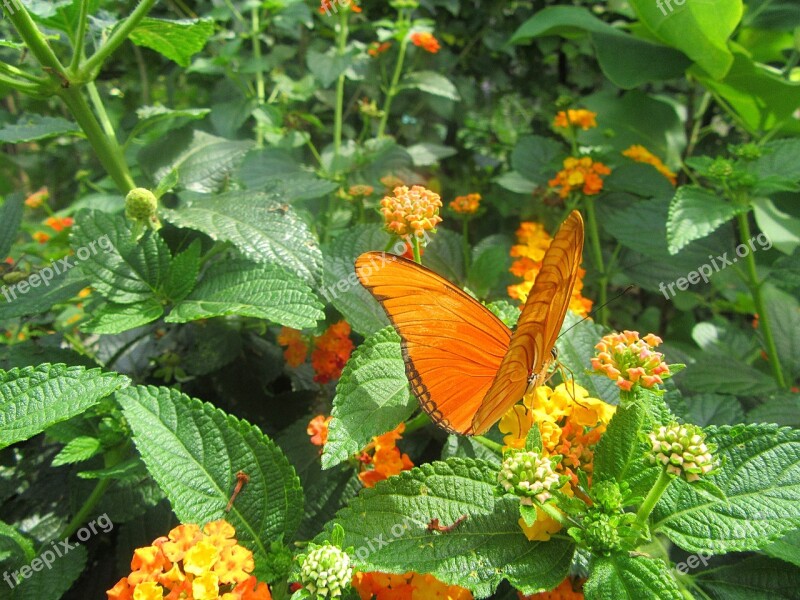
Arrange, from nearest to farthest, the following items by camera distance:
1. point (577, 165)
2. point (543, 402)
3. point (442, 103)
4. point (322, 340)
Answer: point (543, 402), point (322, 340), point (577, 165), point (442, 103)

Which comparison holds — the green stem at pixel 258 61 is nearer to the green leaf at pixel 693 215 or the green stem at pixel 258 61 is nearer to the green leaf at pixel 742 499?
the green leaf at pixel 693 215

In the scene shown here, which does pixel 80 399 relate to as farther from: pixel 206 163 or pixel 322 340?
pixel 206 163

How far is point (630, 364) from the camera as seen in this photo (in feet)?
2.80

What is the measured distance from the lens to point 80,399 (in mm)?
834

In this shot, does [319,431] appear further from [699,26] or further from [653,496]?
[699,26]

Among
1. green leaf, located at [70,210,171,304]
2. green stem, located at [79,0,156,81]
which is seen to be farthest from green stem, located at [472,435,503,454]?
green stem, located at [79,0,156,81]

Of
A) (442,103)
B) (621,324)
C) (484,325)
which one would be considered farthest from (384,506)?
(442,103)

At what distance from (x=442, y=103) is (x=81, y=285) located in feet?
5.40

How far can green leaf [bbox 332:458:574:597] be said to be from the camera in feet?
2.57

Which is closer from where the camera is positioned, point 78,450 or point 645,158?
point 78,450

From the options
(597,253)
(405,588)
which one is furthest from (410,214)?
(597,253)

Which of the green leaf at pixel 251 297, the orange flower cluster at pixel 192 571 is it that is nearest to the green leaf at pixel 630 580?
the orange flower cluster at pixel 192 571

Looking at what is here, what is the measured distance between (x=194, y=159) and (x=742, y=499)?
4.02 feet

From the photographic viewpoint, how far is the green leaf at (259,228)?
1075 millimetres
